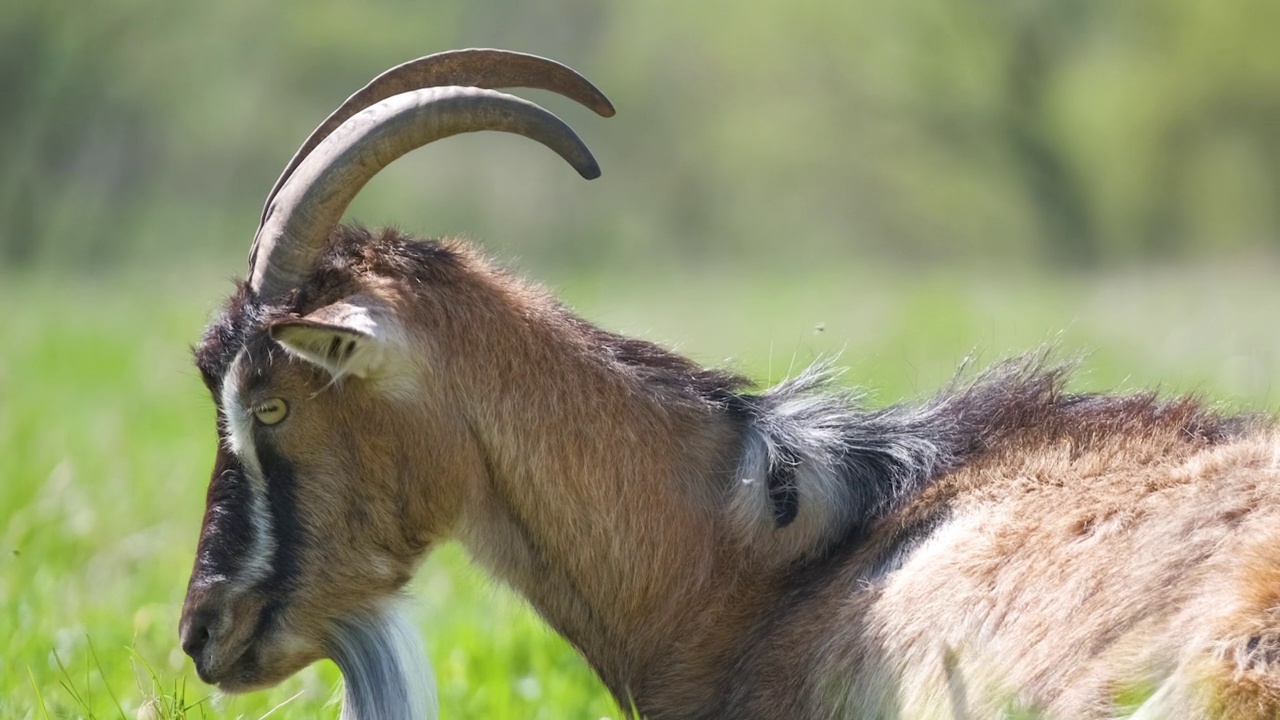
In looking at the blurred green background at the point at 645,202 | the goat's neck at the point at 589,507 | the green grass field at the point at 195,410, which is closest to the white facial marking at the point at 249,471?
the green grass field at the point at 195,410

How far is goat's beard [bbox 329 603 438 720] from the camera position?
3801 millimetres

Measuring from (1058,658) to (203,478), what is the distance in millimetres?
6486

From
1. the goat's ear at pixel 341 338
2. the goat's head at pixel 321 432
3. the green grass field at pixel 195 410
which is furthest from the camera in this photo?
the green grass field at pixel 195 410

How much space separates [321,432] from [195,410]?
8.08 m

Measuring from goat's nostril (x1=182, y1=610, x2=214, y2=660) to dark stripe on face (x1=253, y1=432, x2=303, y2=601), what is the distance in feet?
0.56

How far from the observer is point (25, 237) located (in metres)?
24.9

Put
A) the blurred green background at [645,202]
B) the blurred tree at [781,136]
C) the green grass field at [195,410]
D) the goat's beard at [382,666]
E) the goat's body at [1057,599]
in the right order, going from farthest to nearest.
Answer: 1. the blurred tree at [781,136]
2. the blurred green background at [645,202]
3. the green grass field at [195,410]
4. the goat's beard at [382,666]
5. the goat's body at [1057,599]

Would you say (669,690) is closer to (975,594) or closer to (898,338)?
(975,594)

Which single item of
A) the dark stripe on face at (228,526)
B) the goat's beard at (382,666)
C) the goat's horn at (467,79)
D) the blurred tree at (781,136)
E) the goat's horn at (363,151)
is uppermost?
the blurred tree at (781,136)

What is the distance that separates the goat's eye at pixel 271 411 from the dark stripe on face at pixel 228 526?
15 centimetres

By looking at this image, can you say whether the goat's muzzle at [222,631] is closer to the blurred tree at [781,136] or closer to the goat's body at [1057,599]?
the goat's body at [1057,599]

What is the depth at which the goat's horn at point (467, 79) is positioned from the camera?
13.2 feet

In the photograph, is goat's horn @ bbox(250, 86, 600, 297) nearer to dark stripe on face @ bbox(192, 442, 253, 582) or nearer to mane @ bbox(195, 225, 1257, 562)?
mane @ bbox(195, 225, 1257, 562)

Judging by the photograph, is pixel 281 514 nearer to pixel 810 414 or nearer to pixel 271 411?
pixel 271 411
